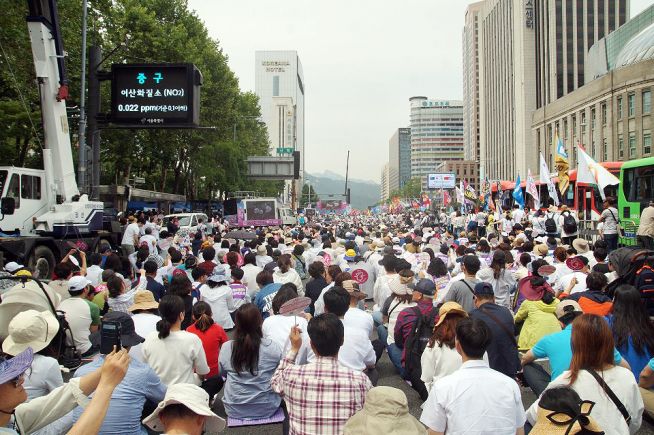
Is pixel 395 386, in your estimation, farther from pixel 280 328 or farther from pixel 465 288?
pixel 280 328

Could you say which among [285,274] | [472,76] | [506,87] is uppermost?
[472,76]

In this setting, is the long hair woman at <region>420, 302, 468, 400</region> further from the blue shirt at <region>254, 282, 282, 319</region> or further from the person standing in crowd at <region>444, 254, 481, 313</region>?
the blue shirt at <region>254, 282, 282, 319</region>

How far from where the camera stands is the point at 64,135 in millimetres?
16812

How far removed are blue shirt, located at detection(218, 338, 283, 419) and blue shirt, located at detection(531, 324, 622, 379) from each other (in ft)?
7.55

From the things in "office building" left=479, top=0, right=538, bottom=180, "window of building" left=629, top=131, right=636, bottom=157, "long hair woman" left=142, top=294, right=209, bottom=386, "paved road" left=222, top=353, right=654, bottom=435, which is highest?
"office building" left=479, top=0, right=538, bottom=180

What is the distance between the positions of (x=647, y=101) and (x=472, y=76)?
95.0m

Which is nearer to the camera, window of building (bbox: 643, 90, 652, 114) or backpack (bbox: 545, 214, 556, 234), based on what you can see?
backpack (bbox: 545, 214, 556, 234)

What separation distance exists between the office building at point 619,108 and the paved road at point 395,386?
4670 cm

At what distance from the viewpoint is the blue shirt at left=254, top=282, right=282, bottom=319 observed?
7918mm

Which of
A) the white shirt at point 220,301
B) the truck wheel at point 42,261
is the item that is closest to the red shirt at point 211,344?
the white shirt at point 220,301

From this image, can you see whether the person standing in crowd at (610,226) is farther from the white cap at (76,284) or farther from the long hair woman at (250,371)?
the white cap at (76,284)

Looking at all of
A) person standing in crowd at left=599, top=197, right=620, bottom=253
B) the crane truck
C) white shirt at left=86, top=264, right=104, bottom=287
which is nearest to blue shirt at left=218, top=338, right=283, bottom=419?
white shirt at left=86, top=264, right=104, bottom=287

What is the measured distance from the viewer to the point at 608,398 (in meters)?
3.72

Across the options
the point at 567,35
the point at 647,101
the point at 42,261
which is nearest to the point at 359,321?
the point at 42,261
